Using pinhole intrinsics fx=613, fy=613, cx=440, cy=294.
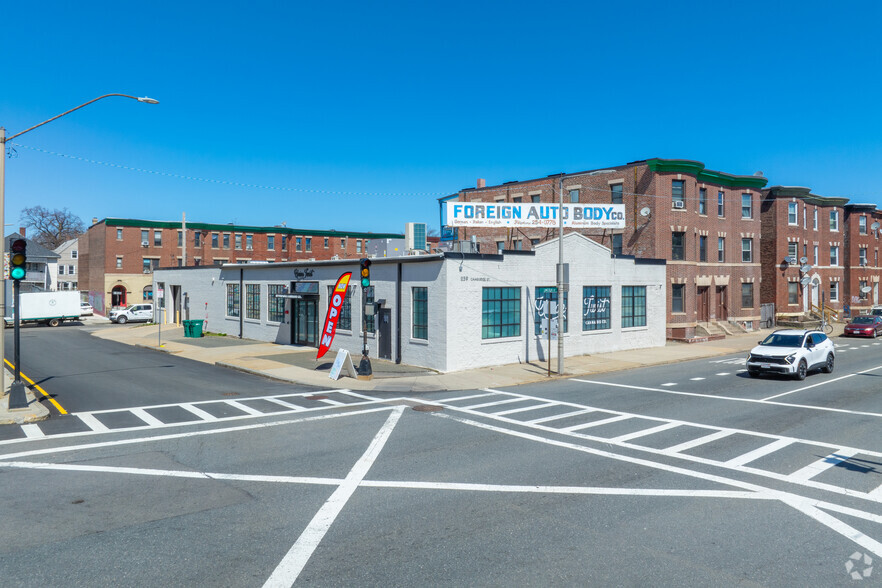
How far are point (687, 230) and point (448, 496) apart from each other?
33.2 metres

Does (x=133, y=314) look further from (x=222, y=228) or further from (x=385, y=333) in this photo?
(x=385, y=333)

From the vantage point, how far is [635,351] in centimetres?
3077

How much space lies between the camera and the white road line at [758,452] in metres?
11.0

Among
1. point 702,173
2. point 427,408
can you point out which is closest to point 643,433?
point 427,408

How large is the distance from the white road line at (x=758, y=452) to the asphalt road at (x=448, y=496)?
0.07 meters

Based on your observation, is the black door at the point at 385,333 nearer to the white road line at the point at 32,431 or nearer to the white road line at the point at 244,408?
the white road line at the point at 244,408

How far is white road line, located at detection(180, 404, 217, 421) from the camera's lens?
14.9 m

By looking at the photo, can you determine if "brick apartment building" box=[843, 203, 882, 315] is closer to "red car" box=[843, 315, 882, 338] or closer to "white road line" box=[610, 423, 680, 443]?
"red car" box=[843, 315, 882, 338]

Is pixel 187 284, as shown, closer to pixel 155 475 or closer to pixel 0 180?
pixel 0 180

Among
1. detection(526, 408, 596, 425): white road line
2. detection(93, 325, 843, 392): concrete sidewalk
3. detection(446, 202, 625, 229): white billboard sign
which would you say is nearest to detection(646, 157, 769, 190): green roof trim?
detection(446, 202, 625, 229): white billboard sign

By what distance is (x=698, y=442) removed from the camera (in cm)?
1253

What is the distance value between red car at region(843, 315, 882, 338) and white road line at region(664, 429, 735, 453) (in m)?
35.8

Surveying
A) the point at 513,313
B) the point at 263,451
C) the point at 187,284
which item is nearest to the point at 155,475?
the point at 263,451

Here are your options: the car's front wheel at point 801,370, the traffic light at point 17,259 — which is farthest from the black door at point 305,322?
the car's front wheel at point 801,370
